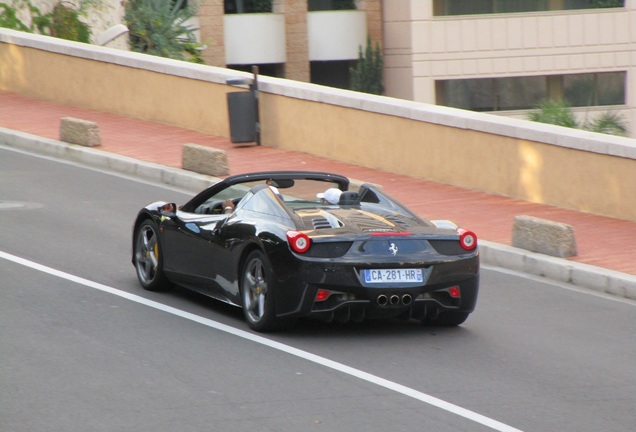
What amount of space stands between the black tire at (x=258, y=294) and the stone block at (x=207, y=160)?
850 centimetres

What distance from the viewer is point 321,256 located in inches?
347

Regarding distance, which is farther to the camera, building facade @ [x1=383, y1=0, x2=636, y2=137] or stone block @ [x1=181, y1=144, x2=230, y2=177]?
building facade @ [x1=383, y1=0, x2=636, y2=137]

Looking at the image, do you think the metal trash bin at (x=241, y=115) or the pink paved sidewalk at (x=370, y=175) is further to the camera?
the metal trash bin at (x=241, y=115)

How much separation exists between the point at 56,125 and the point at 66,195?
6135mm

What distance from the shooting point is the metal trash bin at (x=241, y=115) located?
20.6m

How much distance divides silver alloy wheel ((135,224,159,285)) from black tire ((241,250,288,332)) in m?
1.62

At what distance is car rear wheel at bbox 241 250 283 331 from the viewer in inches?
352

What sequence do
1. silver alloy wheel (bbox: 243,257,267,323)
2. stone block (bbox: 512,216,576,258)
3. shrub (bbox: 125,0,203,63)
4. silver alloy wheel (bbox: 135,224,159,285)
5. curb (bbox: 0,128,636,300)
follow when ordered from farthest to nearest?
shrub (bbox: 125,0,203,63) < stone block (bbox: 512,216,576,258) < curb (bbox: 0,128,636,300) < silver alloy wheel (bbox: 135,224,159,285) < silver alloy wheel (bbox: 243,257,267,323)

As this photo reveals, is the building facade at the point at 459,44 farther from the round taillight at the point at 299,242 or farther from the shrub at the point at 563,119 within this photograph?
the round taillight at the point at 299,242

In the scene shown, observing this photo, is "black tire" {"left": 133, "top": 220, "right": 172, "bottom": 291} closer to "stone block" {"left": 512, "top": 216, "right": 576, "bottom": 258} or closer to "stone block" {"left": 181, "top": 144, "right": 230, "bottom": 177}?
"stone block" {"left": 512, "top": 216, "right": 576, "bottom": 258}

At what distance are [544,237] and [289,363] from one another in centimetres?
525

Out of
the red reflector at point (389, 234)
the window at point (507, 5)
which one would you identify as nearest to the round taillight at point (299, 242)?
the red reflector at point (389, 234)

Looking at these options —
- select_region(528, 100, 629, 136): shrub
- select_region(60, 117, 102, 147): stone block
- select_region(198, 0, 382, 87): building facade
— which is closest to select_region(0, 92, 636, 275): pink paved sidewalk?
select_region(60, 117, 102, 147): stone block

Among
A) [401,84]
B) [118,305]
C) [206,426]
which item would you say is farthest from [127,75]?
[401,84]
